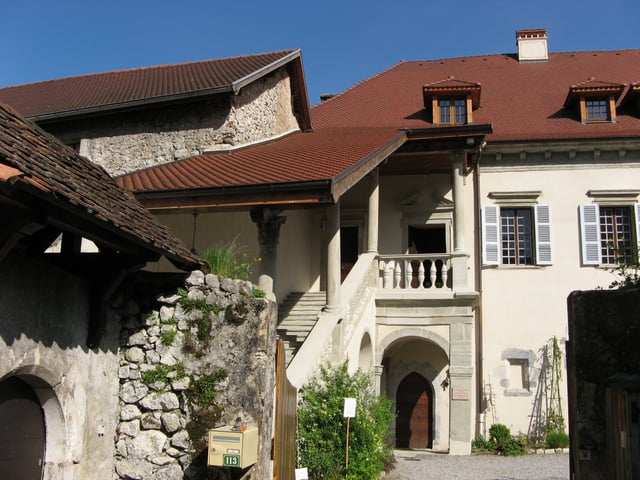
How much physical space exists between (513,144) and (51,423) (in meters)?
14.3

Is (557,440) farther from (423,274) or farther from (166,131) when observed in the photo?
(166,131)

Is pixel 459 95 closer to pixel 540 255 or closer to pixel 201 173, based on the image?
pixel 540 255

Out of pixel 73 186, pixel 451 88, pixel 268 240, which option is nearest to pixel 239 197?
pixel 268 240

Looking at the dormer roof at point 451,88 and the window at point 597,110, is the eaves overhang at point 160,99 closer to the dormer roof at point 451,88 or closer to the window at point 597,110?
the dormer roof at point 451,88

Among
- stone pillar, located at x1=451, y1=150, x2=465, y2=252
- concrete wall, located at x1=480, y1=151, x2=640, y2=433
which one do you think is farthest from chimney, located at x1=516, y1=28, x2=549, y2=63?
stone pillar, located at x1=451, y1=150, x2=465, y2=252

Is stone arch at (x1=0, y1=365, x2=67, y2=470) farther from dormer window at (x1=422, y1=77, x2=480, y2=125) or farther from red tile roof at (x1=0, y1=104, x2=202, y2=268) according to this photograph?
dormer window at (x1=422, y1=77, x2=480, y2=125)

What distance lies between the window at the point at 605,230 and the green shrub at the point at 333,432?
952cm

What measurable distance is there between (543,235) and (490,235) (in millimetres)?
1301

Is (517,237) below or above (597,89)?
below

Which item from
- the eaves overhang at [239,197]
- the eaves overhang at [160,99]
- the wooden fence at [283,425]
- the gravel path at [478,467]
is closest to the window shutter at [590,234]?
A: the gravel path at [478,467]

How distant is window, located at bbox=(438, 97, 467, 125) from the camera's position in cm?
1888

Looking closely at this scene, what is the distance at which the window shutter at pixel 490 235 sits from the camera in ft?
57.7

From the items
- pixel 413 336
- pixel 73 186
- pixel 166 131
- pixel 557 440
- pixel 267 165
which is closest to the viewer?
pixel 73 186

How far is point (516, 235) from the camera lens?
1794cm
